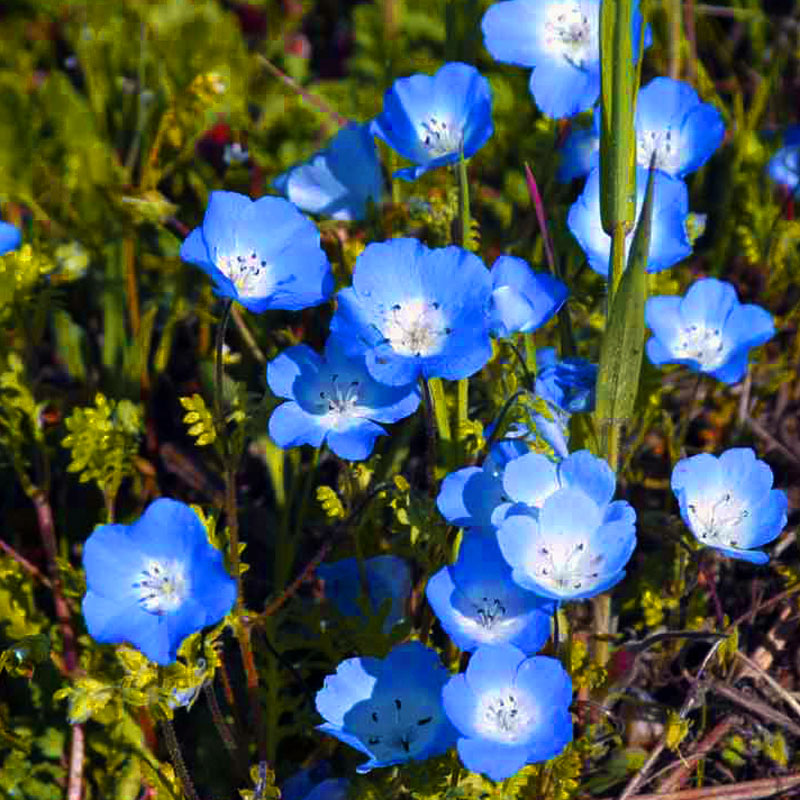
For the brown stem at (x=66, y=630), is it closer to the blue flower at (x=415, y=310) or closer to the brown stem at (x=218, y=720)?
the brown stem at (x=218, y=720)

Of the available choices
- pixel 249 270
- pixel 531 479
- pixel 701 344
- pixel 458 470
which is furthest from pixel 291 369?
pixel 701 344

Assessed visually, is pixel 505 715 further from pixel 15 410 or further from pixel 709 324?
pixel 15 410

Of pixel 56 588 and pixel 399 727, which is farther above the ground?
pixel 399 727

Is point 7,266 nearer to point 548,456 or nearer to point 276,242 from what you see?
point 276,242

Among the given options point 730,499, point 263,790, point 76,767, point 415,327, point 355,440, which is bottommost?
point 76,767

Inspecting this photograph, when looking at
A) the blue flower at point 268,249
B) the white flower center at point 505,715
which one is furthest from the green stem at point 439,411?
the white flower center at point 505,715

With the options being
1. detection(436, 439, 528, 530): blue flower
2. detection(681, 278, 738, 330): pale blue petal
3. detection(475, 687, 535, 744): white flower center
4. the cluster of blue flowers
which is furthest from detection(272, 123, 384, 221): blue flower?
detection(475, 687, 535, 744): white flower center

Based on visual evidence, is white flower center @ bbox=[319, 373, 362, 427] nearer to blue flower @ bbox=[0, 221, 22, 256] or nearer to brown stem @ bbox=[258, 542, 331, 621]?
brown stem @ bbox=[258, 542, 331, 621]

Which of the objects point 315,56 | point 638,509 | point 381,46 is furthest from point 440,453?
point 315,56
